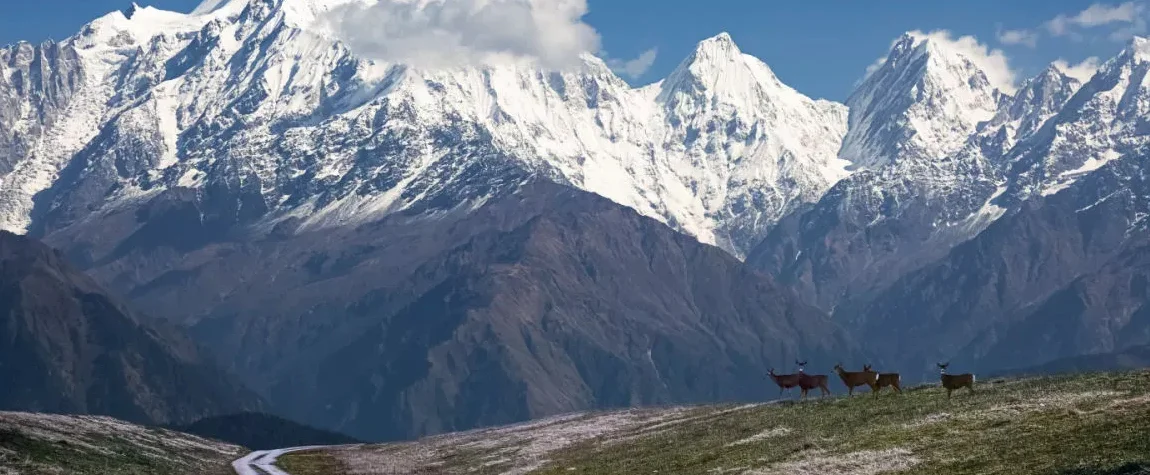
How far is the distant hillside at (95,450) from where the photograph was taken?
99.1m

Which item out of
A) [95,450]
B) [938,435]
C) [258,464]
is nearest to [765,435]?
[938,435]

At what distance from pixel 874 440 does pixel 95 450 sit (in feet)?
198

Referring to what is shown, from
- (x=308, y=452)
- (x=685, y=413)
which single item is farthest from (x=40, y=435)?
(x=685, y=413)

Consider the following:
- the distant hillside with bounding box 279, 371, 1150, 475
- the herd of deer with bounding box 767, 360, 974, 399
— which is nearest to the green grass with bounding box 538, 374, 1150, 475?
the distant hillside with bounding box 279, 371, 1150, 475

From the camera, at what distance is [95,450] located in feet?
380

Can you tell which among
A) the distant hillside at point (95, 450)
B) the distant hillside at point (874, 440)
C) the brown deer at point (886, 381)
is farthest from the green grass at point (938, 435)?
the distant hillside at point (95, 450)

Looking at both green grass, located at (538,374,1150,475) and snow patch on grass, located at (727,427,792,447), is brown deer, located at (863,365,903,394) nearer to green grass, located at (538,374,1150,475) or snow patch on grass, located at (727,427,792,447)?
green grass, located at (538,374,1150,475)

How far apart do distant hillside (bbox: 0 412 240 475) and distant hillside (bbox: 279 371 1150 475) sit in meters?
9.24

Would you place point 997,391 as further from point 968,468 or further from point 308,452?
point 308,452

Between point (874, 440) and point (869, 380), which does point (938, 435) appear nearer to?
point (874, 440)

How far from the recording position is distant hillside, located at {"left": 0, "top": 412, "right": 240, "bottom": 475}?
99.1m

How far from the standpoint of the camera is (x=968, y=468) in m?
68.4

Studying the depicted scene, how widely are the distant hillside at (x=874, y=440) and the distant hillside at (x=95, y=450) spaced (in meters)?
9.24

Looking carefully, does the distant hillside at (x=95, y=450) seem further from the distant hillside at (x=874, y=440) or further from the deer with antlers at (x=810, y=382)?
the deer with antlers at (x=810, y=382)
